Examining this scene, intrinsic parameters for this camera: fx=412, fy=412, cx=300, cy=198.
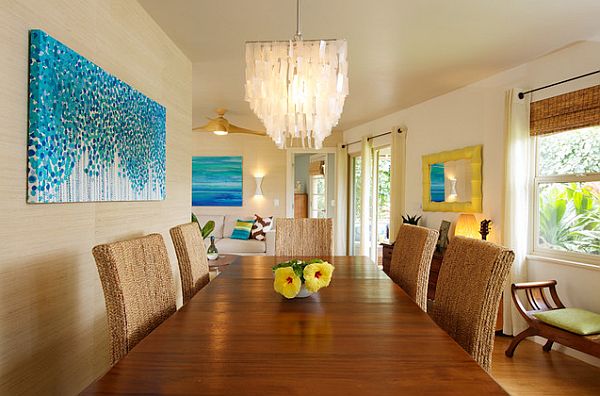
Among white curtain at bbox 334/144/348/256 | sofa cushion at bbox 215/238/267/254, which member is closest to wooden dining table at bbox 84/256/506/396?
sofa cushion at bbox 215/238/267/254

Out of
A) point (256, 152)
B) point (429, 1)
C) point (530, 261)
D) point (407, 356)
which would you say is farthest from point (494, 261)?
point (256, 152)

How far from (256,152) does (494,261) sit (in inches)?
244

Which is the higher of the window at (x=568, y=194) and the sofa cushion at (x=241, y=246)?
the window at (x=568, y=194)

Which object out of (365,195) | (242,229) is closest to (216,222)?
(242,229)

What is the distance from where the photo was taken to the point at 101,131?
2131 mm

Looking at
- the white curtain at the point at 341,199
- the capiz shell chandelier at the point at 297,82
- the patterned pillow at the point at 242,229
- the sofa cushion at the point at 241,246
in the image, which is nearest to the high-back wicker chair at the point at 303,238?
the capiz shell chandelier at the point at 297,82

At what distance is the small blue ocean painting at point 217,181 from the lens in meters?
7.35

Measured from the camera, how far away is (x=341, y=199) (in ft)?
24.0

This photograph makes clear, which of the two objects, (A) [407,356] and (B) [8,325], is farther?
(B) [8,325]

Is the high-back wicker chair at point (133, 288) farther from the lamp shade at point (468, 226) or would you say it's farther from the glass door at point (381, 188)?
the glass door at point (381, 188)

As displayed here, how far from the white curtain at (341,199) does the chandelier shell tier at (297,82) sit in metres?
5.04

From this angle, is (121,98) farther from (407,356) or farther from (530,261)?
(530,261)

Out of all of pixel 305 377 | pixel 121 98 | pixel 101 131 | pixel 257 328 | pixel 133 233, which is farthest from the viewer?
pixel 133 233

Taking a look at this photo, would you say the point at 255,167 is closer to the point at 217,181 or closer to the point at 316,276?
the point at 217,181
